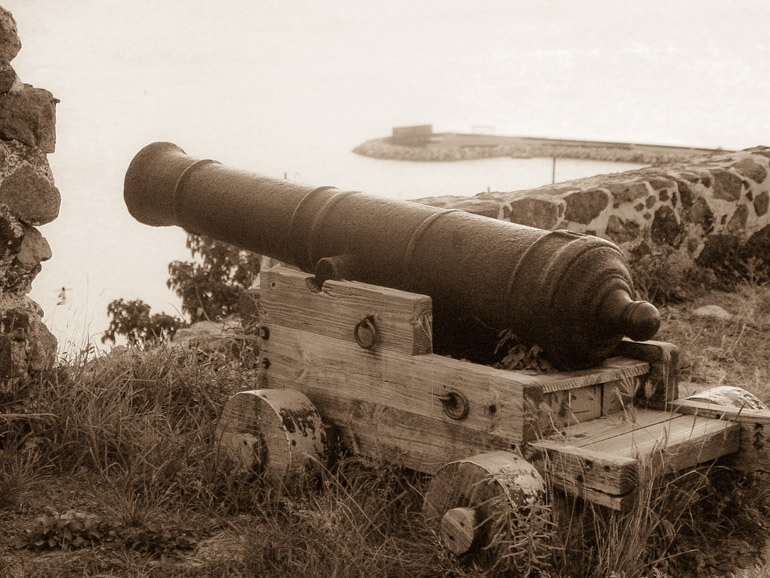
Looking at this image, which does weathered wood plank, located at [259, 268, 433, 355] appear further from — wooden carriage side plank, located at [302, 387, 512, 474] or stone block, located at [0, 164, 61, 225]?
stone block, located at [0, 164, 61, 225]

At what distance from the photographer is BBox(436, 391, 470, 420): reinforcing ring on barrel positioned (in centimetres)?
358

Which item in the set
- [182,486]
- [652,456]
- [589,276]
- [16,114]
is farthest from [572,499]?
[16,114]

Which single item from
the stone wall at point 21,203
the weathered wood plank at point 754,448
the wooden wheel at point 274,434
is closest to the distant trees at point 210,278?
the stone wall at point 21,203

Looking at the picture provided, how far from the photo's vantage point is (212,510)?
3852 millimetres

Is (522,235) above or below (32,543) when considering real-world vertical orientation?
above

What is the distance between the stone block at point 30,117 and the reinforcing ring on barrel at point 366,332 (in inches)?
64.4

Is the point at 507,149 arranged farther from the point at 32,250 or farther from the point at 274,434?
the point at 274,434

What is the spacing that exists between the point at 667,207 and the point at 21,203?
4.59 meters

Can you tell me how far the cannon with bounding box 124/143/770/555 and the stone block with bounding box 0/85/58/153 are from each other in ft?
2.43

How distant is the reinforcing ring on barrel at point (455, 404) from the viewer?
11.8ft

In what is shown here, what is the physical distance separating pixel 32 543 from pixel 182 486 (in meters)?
0.59

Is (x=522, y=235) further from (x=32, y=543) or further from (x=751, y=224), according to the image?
(x=751, y=224)

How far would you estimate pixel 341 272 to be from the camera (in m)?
4.04

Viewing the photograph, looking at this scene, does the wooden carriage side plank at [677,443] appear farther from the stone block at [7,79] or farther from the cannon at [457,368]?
the stone block at [7,79]
